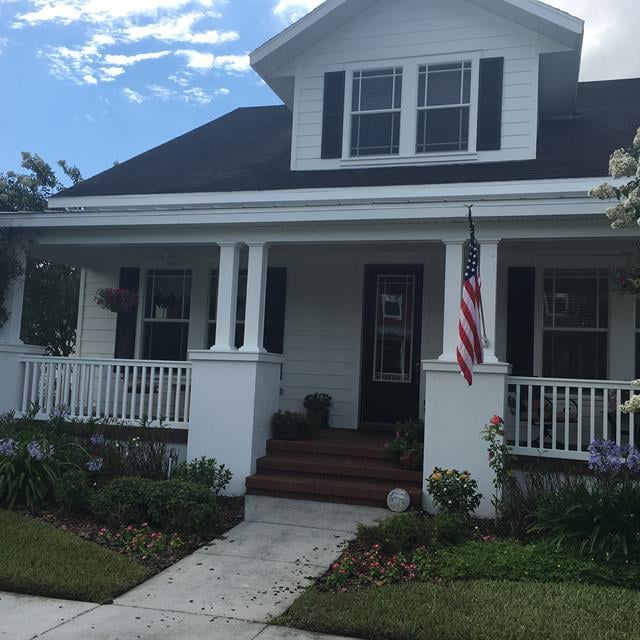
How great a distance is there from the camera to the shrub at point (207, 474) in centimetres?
743

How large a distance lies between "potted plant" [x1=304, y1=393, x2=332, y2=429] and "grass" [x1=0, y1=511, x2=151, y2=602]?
403 centimetres

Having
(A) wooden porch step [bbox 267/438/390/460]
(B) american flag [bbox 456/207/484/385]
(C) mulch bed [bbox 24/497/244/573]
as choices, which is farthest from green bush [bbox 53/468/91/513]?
(B) american flag [bbox 456/207/484/385]

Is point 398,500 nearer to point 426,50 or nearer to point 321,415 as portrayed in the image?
point 321,415

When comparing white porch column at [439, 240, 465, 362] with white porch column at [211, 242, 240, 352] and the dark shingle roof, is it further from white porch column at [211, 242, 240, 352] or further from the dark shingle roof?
white porch column at [211, 242, 240, 352]

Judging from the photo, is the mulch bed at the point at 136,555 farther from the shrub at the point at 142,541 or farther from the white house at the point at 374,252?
the white house at the point at 374,252

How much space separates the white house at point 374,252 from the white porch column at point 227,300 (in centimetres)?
3

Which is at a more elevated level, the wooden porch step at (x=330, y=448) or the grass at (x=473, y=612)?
the wooden porch step at (x=330, y=448)

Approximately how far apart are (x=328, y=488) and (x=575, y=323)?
411 centimetres

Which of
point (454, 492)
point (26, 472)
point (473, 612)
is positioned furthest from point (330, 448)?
point (473, 612)

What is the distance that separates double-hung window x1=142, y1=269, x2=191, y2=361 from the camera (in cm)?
1049

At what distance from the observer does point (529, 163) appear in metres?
8.84

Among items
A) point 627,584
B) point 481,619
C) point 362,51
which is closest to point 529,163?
point 362,51

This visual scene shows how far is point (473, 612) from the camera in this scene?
4.53 metres

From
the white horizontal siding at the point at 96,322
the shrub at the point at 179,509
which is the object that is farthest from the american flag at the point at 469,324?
the white horizontal siding at the point at 96,322
